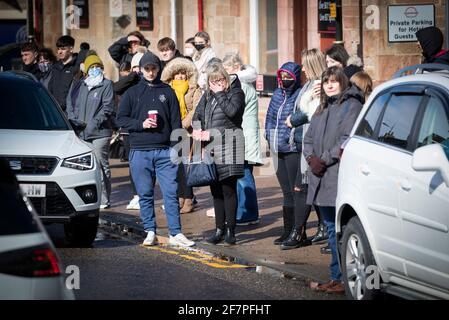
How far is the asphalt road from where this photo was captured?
998 centimetres

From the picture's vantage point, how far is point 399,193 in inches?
331

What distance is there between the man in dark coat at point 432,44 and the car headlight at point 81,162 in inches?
144

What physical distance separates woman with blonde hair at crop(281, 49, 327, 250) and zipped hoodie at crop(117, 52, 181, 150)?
1290 mm

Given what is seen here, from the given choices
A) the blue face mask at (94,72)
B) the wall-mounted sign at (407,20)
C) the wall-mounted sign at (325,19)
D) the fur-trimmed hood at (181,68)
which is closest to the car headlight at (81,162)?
the fur-trimmed hood at (181,68)

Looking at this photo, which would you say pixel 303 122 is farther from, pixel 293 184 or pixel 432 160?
pixel 432 160

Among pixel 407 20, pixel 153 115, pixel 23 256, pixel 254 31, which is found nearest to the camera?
pixel 23 256

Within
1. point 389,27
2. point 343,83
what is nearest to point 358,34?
point 389,27

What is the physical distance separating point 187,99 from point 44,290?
9501mm

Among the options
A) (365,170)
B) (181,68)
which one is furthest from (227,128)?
(365,170)

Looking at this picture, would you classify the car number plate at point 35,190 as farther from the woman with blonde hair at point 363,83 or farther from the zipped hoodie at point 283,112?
the woman with blonde hair at point 363,83

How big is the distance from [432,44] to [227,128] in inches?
90.2

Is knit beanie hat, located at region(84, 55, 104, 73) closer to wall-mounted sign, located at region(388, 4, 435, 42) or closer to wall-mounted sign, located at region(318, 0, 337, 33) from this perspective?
wall-mounted sign, located at region(388, 4, 435, 42)

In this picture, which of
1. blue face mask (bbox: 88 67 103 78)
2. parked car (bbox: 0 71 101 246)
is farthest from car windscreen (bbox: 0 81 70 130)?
blue face mask (bbox: 88 67 103 78)
